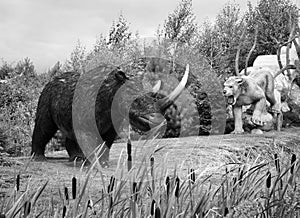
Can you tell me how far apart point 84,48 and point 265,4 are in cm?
955

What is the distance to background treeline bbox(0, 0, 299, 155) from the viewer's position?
33.7 feet

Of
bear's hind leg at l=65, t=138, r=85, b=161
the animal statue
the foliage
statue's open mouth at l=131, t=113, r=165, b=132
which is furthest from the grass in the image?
the animal statue

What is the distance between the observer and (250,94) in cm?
970

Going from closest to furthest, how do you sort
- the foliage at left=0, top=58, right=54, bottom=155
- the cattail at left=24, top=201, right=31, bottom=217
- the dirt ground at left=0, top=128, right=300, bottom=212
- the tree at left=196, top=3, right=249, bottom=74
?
the cattail at left=24, top=201, right=31, bottom=217 < the dirt ground at left=0, top=128, right=300, bottom=212 < the foliage at left=0, top=58, right=54, bottom=155 < the tree at left=196, top=3, right=249, bottom=74

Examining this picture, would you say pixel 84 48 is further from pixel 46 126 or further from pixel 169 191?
pixel 169 191

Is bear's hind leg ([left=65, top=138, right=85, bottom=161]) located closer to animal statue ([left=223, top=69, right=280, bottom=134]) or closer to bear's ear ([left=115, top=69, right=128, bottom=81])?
bear's ear ([left=115, top=69, right=128, bottom=81])

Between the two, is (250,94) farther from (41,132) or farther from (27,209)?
(27,209)

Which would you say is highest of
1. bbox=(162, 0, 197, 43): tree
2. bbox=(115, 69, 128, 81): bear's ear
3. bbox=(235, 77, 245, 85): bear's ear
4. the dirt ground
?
bbox=(162, 0, 197, 43): tree

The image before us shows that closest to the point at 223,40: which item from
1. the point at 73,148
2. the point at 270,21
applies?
the point at 270,21

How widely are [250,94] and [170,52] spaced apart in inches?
159

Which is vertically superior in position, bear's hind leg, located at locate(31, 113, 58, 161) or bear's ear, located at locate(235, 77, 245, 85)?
bear's ear, located at locate(235, 77, 245, 85)

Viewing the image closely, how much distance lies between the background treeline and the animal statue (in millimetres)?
1042

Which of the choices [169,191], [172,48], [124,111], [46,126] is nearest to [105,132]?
[124,111]

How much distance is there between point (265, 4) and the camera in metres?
21.7
